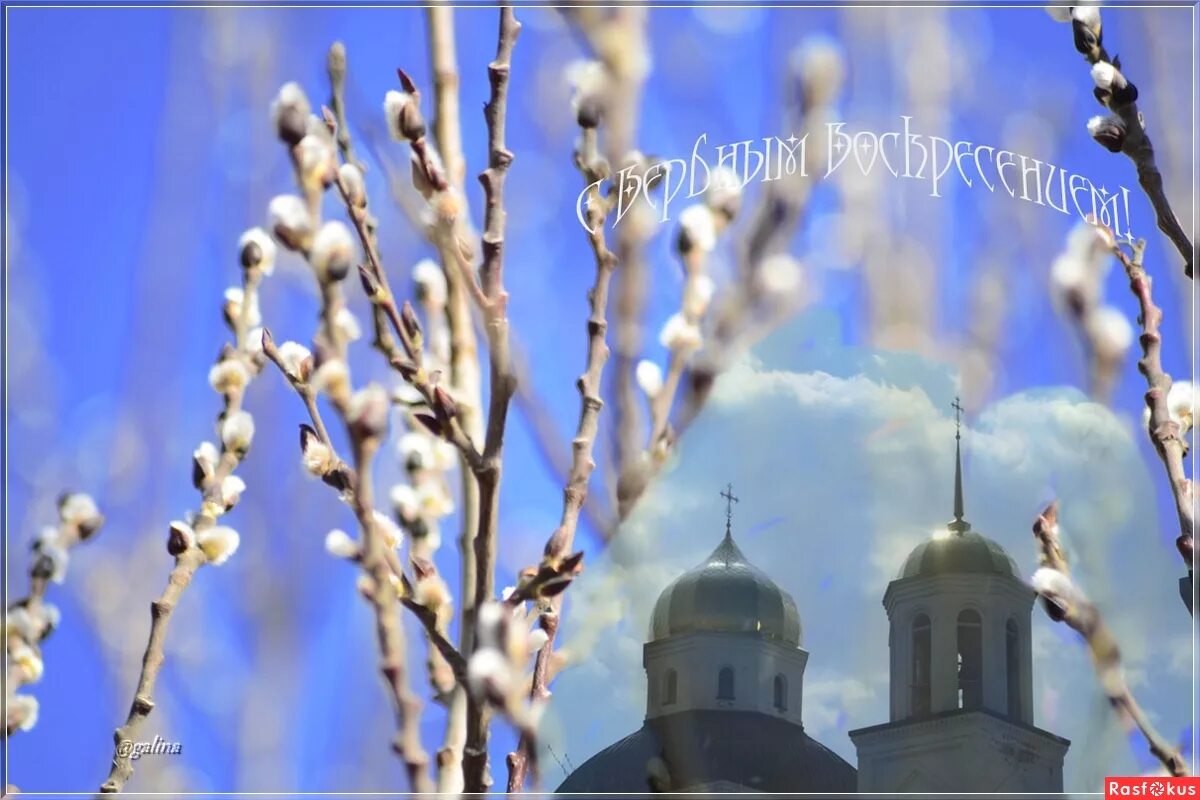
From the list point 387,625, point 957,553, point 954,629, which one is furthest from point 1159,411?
point 387,625

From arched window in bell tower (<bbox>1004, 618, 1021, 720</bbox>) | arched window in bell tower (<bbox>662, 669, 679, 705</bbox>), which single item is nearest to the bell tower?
arched window in bell tower (<bbox>1004, 618, 1021, 720</bbox>)

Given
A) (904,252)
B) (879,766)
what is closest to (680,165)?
(904,252)

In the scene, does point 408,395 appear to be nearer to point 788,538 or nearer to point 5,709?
point 5,709

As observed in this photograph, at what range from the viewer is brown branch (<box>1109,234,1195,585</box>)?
4.70 ft

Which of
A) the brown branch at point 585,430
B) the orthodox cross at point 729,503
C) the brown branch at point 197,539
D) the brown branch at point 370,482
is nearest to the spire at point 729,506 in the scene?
the orthodox cross at point 729,503

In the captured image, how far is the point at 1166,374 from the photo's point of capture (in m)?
1.54

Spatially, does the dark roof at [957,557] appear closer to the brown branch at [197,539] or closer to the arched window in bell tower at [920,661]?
the arched window in bell tower at [920,661]

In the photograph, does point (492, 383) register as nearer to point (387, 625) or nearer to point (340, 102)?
point (387, 625)

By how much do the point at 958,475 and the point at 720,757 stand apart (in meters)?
0.43

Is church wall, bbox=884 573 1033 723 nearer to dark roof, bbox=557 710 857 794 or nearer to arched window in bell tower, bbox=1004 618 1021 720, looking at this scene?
arched window in bell tower, bbox=1004 618 1021 720

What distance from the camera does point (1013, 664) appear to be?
1841mm

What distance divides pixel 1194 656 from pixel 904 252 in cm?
56

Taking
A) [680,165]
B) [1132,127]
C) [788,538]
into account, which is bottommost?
[788,538]

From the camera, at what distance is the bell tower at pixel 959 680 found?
5.37 feet
